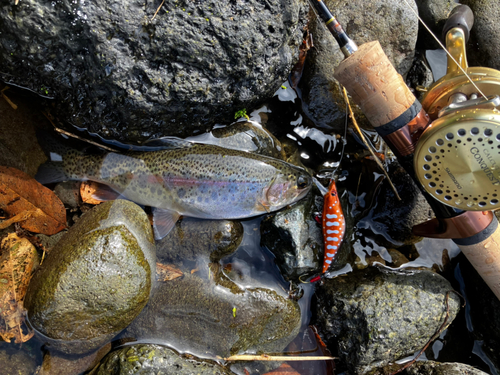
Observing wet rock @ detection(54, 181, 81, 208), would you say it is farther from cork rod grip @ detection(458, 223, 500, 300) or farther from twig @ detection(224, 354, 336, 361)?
→ cork rod grip @ detection(458, 223, 500, 300)

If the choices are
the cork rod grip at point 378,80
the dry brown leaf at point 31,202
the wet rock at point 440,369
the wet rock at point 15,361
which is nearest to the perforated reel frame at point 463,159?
the cork rod grip at point 378,80

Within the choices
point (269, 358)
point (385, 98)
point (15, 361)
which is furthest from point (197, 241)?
point (385, 98)

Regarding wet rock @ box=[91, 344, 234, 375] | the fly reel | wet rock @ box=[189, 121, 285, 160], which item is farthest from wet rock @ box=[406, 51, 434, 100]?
wet rock @ box=[91, 344, 234, 375]

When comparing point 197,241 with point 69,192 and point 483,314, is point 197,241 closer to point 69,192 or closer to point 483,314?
point 69,192

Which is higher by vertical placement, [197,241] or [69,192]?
[197,241]

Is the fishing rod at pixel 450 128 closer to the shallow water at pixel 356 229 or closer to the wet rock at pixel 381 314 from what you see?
the wet rock at pixel 381 314
